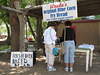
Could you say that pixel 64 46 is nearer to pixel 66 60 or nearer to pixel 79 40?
pixel 66 60

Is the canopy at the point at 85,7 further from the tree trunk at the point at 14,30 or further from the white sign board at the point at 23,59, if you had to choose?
the white sign board at the point at 23,59

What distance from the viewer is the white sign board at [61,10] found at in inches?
183

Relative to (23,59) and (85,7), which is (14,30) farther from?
(85,7)

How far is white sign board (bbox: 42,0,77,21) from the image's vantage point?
464 centimetres

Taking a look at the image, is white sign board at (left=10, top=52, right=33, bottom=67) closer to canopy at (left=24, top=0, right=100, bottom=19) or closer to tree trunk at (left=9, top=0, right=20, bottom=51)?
tree trunk at (left=9, top=0, right=20, bottom=51)

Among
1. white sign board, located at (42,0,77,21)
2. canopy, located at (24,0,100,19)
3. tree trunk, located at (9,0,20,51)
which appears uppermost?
canopy, located at (24,0,100,19)

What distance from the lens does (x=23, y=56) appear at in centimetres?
481

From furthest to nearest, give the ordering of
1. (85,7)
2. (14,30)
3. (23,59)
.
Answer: (14,30), (85,7), (23,59)

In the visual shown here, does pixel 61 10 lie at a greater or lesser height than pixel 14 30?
greater

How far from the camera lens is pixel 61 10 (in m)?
4.86

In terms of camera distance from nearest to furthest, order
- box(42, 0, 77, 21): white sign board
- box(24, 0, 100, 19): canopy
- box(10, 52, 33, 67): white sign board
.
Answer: box(42, 0, 77, 21): white sign board
box(10, 52, 33, 67): white sign board
box(24, 0, 100, 19): canopy

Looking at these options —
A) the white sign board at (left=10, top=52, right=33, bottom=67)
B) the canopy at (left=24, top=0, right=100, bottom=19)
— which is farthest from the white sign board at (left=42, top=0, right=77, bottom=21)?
the white sign board at (left=10, top=52, right=33, bottom=67)

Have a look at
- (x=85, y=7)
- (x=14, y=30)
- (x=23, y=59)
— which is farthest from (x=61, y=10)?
(x=14, y=30)

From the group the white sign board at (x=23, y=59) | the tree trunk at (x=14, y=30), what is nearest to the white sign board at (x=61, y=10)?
the white sign board at (x=23, y=59)
